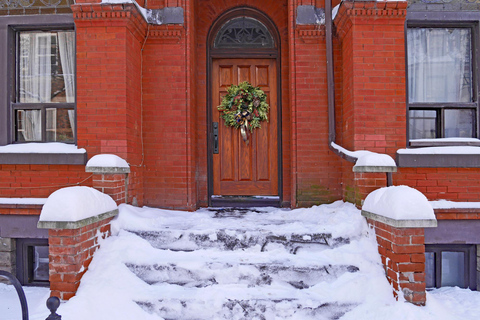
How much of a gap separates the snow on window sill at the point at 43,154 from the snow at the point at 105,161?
0.41m

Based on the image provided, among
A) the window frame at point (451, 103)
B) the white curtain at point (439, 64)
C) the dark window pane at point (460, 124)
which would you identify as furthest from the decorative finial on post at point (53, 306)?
the dark window pane at point (460, 124)

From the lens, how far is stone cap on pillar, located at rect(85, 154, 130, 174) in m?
3.84

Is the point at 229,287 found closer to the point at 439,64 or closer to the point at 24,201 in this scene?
the point at 24,201

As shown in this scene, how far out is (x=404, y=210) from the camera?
2973 millimetres

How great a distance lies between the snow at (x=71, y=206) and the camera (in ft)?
10.1

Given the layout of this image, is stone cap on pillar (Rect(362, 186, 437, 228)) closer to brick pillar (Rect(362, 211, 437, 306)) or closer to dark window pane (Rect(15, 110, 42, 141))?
brick pillar (Rect(362, 211, 437, 306))

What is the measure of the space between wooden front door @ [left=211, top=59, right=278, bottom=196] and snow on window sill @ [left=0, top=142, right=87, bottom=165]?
2177 mm

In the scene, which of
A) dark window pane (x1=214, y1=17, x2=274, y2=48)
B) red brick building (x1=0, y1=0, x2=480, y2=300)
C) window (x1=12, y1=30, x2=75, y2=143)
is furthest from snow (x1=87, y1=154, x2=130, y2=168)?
dark window pane (x1=214, y1=17, x2=274, y2=48)

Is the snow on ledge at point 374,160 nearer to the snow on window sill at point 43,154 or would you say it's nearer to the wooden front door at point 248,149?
the wooden front door at point 248,149

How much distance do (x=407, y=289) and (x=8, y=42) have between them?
5.87 metres

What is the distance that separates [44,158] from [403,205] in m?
4.33

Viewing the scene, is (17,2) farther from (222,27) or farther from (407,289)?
(407,289)

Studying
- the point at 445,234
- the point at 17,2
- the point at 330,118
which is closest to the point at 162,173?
the point at 330,118

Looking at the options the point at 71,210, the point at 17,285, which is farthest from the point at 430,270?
the point at 17,285
